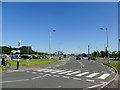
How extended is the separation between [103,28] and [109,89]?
810 inches

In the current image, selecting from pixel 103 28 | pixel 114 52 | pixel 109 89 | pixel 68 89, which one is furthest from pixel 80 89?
pixel 114 52

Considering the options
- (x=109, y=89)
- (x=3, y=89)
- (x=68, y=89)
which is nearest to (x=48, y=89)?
(x=68, y=89)

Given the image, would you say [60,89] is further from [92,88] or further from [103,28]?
[103,28]

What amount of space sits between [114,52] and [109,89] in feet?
228

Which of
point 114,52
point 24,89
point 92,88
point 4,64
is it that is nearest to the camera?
point 24,89

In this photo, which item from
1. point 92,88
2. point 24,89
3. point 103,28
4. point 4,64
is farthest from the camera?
point 103,28

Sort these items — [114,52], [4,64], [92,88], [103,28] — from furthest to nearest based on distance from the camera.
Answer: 1. [114,52]
2. [103,28]
3. [4,64]
4. [92,88]

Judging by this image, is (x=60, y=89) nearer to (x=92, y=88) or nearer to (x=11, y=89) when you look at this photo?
(x=92, y=88)

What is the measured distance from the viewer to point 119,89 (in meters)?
6.54

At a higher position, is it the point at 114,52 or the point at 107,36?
the point at 107,36

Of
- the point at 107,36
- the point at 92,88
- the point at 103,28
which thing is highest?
the point at 103,28

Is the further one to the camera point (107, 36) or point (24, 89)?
point (107, 36)

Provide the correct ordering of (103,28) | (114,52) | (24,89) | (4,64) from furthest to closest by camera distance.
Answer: (114,52) < (103,28) < (4,64) < (24,89)

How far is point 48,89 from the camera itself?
255 inches
